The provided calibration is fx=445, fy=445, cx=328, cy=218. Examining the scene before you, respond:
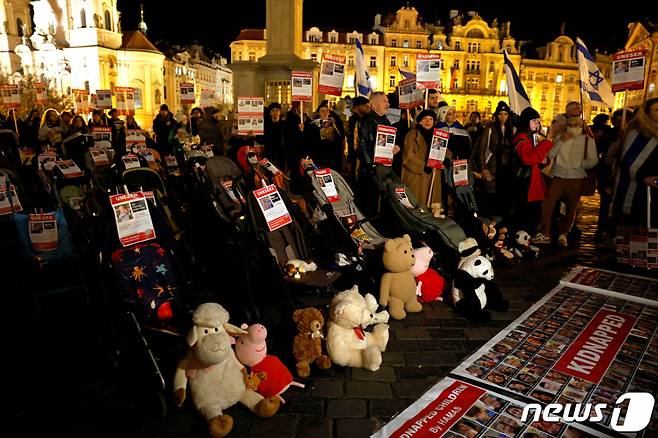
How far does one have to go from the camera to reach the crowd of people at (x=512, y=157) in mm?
5902

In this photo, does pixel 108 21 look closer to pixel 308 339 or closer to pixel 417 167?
pixel 417 167

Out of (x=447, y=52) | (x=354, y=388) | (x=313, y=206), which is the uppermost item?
(x=447, y=52)

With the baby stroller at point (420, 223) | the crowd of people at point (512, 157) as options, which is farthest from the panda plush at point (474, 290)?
the crowd of people at point (512, 157)

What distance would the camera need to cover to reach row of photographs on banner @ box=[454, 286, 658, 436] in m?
3.18

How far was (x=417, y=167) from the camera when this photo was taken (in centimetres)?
666

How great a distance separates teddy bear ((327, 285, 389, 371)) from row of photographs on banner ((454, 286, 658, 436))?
2.34 feet

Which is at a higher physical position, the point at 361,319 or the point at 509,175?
the point at 509,175

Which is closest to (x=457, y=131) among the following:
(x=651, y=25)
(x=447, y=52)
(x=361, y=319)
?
(x=361, y=319)

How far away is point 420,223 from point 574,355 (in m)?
2.23

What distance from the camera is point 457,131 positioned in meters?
6.95

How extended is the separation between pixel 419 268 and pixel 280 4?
974 cm

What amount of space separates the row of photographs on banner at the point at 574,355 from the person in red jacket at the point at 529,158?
8.53 feet

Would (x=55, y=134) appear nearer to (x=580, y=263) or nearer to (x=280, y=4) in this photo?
(x=280, y=4)

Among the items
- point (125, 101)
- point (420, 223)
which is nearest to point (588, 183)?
point (420, 223)
